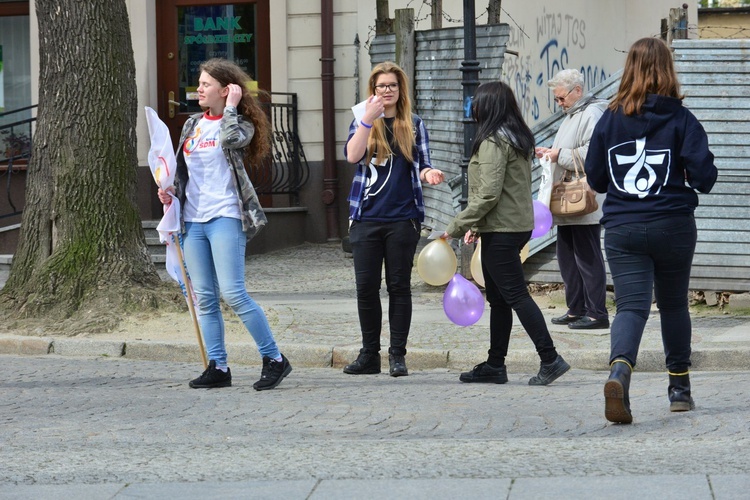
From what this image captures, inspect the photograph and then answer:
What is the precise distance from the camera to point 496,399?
6969 mm

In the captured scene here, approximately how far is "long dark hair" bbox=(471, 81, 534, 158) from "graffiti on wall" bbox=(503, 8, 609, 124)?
5.27 metres

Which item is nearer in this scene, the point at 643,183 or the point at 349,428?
the point at 643,183

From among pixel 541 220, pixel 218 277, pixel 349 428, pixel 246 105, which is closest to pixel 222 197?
pixel 218 277

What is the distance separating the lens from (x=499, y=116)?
7191 millimetres

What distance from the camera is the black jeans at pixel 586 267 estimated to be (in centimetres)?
912

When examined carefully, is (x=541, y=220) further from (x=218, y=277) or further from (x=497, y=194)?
(x=218, y=277)

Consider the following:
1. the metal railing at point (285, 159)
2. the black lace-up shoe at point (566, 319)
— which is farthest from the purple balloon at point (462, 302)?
the metal railing at point (285, 159)

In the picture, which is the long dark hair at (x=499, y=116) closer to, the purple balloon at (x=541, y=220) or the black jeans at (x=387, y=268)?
the black jeans at (x=387, y=268)

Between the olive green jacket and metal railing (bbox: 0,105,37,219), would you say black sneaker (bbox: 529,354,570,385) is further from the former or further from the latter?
metal railing (bbox: 0,105,37,219)

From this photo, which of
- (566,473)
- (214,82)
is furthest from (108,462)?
(214,82)

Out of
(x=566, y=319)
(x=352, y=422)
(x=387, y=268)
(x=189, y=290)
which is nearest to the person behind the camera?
(x=352, y=422)

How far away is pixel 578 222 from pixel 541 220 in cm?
60

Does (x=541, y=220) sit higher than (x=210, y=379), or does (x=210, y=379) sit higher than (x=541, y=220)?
(x=541, y=220)

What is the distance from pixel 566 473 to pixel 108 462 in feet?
6.58
